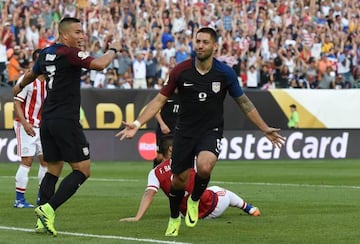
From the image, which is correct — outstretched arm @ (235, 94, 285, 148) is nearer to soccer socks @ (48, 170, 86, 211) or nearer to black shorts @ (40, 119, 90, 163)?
black shorts @ (40, 119, 90, 163)

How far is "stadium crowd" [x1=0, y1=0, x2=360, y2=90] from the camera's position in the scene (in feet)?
103

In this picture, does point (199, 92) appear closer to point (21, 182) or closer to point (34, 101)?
point (34, 101)

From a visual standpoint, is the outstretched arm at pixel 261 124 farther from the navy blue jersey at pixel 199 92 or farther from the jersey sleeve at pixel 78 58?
the jersey sleeve at pixel 78 58

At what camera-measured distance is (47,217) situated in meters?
11.7

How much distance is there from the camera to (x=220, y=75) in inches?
467

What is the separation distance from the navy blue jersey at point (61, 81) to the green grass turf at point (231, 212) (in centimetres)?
143

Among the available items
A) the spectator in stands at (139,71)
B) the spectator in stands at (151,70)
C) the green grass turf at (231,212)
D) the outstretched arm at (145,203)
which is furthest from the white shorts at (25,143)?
the spectator in stands at (151,70)

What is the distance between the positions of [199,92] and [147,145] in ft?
56.8

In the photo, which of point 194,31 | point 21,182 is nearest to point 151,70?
point 194,31

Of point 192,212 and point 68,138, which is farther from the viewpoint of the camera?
point 192,212

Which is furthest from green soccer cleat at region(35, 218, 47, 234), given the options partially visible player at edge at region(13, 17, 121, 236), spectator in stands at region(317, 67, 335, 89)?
spectator in stands at region(317, 67, 335, 89)

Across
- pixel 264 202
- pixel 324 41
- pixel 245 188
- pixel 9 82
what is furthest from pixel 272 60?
pixel 264 202

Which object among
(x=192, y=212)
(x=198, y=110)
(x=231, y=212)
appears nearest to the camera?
(x=198, y=110)

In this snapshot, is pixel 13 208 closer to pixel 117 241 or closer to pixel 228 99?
pixel 117 241
